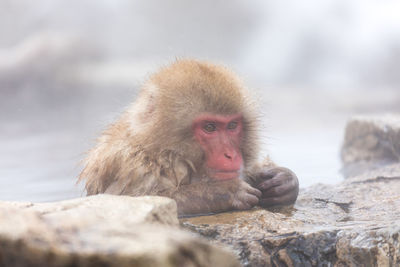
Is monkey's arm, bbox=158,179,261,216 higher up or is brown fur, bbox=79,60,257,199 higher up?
brown fur, bbox=79,60,257,199

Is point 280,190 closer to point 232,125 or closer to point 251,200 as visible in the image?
point 251,200

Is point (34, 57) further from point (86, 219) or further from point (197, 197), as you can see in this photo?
point (86, 219)

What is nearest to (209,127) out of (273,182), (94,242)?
(273,182)

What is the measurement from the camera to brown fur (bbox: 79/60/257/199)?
11.7 ft

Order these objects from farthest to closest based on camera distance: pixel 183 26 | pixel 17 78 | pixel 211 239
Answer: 1. pixel 183 26
2. pixel 17 78
3. pixel 211 239

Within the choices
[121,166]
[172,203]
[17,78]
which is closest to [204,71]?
[121,166]

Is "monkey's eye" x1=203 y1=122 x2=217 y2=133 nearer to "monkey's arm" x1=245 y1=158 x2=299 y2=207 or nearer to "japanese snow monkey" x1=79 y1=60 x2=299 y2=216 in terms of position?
"japanese snow monkey" x1=79 y1=60 x2=299 y2=216

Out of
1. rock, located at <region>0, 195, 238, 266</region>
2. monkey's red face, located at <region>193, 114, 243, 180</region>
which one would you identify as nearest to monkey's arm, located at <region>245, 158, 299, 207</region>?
monkey's red face, located at <region>193, 114, 243, 180</region>

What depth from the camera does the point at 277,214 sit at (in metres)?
3.38

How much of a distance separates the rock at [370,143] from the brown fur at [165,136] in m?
3.37

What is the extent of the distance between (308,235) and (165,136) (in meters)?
1.17

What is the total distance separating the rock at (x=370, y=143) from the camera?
6.73 metres

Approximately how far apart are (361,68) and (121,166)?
436 inches

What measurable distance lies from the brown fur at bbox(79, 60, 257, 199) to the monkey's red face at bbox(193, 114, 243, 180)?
44 millimetres
